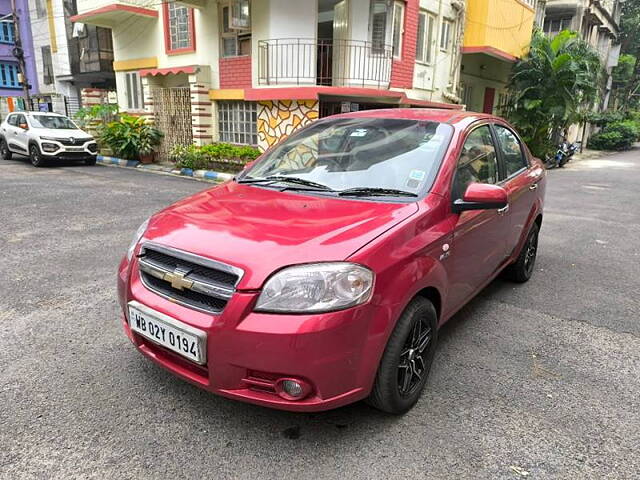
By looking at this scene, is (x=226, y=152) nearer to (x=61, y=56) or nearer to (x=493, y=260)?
(x=493, y=260)

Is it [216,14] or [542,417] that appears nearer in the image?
[542,417]

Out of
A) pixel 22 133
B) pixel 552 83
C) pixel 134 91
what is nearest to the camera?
pixel 22 133

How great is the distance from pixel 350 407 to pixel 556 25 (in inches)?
1090

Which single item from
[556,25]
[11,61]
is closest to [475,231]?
[556,25]

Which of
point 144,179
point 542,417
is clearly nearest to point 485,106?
point 144,179

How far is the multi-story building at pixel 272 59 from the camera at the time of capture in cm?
1200

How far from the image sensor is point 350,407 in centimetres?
262

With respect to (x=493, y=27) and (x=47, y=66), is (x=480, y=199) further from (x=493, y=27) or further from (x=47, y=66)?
(x=47, y=66)

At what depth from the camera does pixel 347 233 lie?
2.26m

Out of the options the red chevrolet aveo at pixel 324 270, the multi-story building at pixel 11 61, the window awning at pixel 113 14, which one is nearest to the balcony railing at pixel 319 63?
the window awning at pixel 113 14

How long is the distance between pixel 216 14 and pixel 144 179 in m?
5.37

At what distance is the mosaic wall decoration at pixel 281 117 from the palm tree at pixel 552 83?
819 centimetres

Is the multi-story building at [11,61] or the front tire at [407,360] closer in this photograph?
the front tire at [407,360]

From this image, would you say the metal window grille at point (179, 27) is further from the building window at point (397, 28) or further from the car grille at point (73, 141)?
the building window at point (397, 28)
